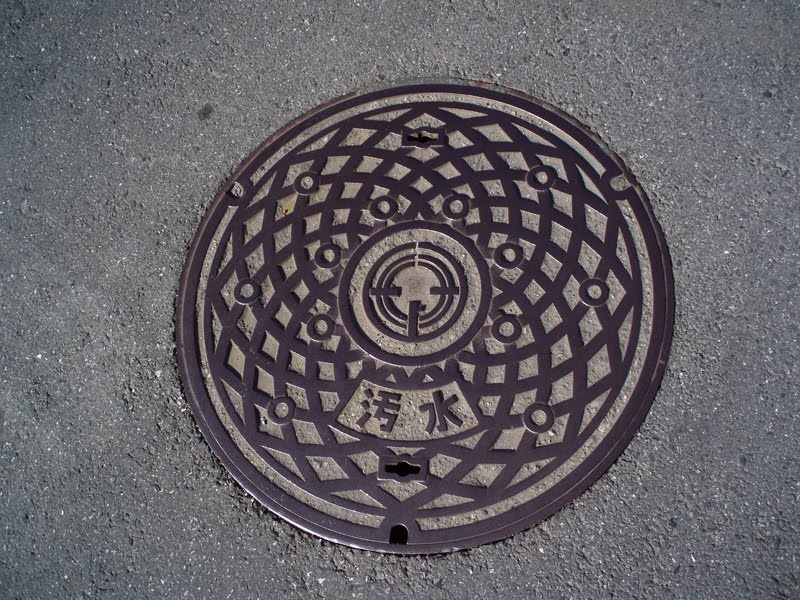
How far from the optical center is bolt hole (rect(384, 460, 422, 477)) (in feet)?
6.99

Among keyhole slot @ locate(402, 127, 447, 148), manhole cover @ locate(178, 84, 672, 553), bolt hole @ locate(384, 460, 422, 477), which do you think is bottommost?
bolt hole @ locate(384, 460, 422, 477)

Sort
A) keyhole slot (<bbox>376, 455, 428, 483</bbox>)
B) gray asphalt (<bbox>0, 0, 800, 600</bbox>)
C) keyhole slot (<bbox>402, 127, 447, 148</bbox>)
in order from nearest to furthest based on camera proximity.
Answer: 1. gray asphalt (<bbox>0, 0, 800, 600</bbox>)
2. keyhole slot (<bbox>376, 455, 428, 483</bbox>)
3. keyhole slot (<bbox>402, 127, 447, 148</bbox>)

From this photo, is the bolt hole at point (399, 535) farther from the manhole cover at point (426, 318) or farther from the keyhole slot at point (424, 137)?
the keyhole slot at point (424, 137)

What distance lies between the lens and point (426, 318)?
225 cm

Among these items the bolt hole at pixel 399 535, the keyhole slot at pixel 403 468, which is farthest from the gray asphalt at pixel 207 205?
the keyhole slot at pixel 403 468

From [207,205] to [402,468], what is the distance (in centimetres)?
121

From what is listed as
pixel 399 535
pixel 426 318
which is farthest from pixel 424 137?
pixel 399 535

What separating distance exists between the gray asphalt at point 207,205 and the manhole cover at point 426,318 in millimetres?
90

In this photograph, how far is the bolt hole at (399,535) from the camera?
6.82 feet

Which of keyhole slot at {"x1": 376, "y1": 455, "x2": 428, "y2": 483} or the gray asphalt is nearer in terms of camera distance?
the gray asphalt

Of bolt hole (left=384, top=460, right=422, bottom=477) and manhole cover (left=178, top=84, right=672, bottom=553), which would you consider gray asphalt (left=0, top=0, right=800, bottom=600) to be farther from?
bolt hole (left=384, top=460, right=422, bottom=477)

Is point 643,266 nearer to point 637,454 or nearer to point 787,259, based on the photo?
point 787,259

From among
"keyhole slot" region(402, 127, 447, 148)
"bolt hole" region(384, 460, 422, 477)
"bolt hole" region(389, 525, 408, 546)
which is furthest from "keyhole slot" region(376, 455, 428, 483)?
"keyhole slot" region(402, 127, 447, 148)

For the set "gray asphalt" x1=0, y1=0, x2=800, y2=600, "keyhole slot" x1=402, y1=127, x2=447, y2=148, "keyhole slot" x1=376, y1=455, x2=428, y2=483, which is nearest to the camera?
"gray asphalt" x1=0, y1=0, x2=800, y2=600
